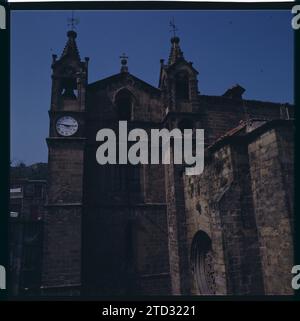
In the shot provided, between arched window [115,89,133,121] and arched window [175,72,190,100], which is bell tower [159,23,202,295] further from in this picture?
arched window [115,89,133,121]

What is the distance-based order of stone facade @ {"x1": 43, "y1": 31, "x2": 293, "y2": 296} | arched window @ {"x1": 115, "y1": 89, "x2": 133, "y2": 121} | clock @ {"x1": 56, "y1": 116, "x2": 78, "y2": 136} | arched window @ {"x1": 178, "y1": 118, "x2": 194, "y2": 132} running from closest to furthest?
1. stone facade @ {"x1": 43, "y1": 31, "x2": 293, "y2": 296}
2. clock @ {"x1": 56, "y1": 116, "x2": 78, "y2": 136}
3. arched window @ {"x1": 178, "y1": 118, "x2": 194, "y2": 132}
4. arched window @ {"x1": 115, "y1": 89, "x2": 133, "y2": 121}

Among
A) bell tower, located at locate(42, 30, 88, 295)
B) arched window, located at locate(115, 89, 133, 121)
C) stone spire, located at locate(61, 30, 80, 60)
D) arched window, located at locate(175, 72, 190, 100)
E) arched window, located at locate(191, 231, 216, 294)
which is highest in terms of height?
stone spire, located at locate(61, 30, 80, 60)

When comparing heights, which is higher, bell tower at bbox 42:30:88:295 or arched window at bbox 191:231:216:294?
bell tower at bbox 42:30:88:295

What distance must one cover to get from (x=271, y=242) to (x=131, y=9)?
7.11 m

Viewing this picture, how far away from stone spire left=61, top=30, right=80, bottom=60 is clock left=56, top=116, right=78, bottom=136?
146 inches

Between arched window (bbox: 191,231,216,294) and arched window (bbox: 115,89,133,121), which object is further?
arched window (bbox: 115,89,133,121)

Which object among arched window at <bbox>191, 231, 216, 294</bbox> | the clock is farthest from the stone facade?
the clock

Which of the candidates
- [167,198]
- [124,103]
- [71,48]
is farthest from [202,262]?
[71,48]

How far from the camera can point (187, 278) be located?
465 inches

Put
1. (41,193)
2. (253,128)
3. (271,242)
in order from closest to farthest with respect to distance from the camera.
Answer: (271,242), (253,128), (41,193)

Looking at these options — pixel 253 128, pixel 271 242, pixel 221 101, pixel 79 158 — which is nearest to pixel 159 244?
pixel 79 158

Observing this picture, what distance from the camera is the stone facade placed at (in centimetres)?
783
